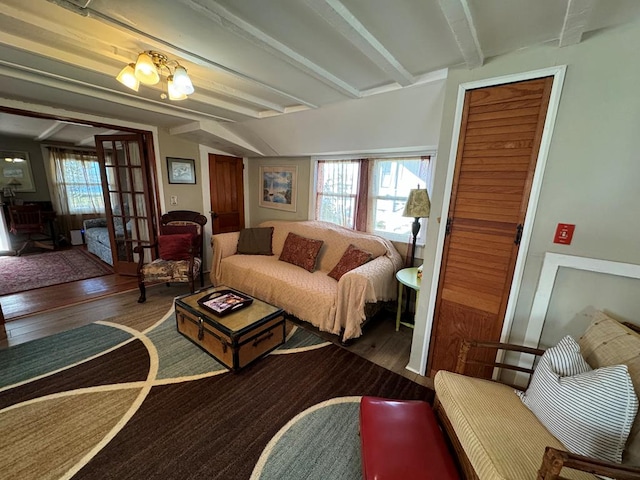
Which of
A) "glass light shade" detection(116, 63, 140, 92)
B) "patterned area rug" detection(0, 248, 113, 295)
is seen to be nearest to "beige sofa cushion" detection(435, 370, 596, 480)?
"glass light shade" detection(116, 63, 140, 92)

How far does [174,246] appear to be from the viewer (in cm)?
327

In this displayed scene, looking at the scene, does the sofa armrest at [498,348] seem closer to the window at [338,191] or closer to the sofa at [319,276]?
the sofa at [319,276]

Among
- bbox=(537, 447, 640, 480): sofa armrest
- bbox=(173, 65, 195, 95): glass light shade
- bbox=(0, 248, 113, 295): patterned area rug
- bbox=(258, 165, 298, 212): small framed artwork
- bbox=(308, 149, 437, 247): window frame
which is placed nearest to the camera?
bbox=(537, 447, 640, 480): sofa armrest

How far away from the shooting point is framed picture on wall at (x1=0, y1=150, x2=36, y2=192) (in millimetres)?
5043

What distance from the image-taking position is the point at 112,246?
12.5 feet

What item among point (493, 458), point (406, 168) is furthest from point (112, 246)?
point (493, 458)

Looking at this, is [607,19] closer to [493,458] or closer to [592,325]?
[592,325]

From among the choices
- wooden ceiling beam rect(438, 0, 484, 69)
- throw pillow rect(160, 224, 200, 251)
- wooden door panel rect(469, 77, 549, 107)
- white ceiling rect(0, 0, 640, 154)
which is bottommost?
throw pillow rect(160, 224, 200, 251)

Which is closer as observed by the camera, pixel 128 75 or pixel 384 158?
pixel 128 75

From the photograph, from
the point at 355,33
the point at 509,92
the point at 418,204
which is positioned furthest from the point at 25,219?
the point at 509,92

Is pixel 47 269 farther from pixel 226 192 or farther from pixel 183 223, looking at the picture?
pixel 226 192

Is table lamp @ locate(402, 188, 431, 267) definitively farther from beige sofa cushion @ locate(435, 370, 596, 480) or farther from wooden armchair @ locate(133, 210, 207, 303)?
wooden armchair @ locate(133, 210, 207, 303)

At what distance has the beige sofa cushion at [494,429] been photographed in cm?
98

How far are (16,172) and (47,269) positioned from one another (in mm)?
2882
